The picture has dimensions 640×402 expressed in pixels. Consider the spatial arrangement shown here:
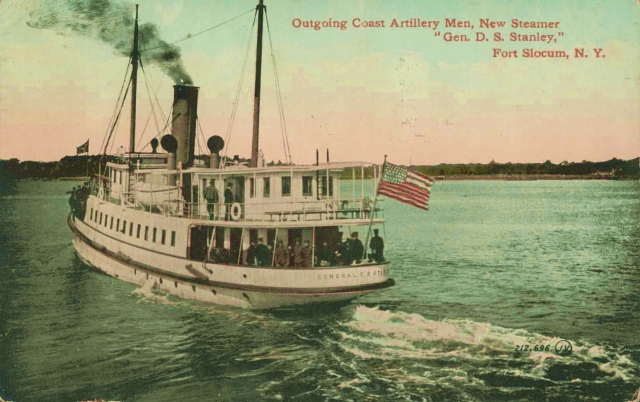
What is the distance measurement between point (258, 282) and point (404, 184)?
5.14 metres

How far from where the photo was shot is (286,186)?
1725 centimetres

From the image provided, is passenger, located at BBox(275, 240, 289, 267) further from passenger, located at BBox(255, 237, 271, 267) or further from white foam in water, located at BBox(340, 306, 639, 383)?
white foam in water, located at BBox(340, 306, 639, 383)

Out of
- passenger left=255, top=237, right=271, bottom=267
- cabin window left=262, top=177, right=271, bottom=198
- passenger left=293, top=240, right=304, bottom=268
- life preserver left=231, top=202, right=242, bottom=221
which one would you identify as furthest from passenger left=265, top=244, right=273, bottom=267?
cabin window left=262, top=177, right=271, bottom=198

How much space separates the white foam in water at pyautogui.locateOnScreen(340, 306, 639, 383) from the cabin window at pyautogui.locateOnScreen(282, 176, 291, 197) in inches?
165

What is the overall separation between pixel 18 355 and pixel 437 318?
1139 cm

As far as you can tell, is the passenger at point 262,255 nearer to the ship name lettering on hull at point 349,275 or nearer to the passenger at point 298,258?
the passenger at point 298,258

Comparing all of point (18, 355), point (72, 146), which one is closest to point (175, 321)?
point (18, 355)

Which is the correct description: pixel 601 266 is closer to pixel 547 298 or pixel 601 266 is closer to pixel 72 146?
pixel 547 298

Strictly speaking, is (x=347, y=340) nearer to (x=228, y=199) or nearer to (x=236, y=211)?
(x=236, y=211)

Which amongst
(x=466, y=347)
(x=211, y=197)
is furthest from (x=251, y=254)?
(x=466, y=347)

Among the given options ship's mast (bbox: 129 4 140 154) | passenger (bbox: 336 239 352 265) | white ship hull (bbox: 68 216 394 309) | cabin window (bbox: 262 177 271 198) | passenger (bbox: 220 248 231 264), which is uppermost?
ship's mast (bbox: 129 4 140 154)

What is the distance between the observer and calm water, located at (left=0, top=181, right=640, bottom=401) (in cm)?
1227

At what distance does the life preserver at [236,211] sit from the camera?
55.4ft

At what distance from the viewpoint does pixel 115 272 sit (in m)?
21.5
